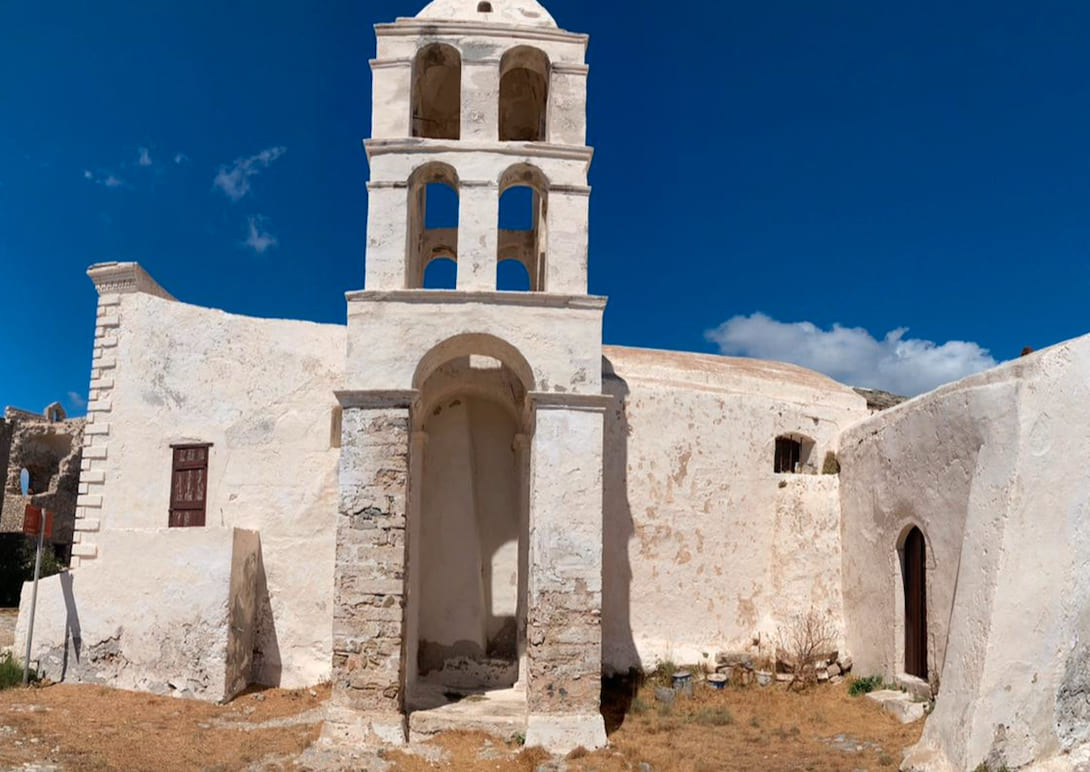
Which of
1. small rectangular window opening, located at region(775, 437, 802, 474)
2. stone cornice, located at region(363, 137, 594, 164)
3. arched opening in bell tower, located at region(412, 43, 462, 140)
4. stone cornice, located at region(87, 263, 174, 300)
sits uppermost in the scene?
arched opening in bell tower, located at region(412, 43, 462, 140)

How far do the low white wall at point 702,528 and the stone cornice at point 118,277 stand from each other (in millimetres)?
7133

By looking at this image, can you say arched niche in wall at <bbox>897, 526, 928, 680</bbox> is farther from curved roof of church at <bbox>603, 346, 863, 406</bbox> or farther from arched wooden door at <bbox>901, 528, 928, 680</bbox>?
curved roof of church at <bbox>603, 346, 863, 406</bbox>

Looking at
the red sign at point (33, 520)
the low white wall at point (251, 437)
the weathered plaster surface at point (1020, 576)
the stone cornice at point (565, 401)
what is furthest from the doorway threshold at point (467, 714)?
the red sign at point (33, 520)

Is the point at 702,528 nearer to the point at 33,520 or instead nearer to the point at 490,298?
the point at 490,298

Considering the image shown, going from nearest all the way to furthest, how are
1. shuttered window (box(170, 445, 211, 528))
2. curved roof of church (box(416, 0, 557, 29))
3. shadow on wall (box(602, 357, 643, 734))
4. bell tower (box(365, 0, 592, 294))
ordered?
1. bell tower (box(365, 0, 592, 294))
2. curved roof of church (box(416, 0, 557, 29))
3. shadow on wall (box(602, 357, 643, 734))
4. shuttered window (box(170, 445, 211, 528))

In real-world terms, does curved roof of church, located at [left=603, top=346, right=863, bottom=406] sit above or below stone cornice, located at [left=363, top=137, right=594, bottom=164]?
below

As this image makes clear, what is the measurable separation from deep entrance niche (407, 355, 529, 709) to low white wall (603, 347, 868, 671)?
4.80ft

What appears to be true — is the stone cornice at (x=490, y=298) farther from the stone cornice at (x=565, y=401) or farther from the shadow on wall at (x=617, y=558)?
the shadow on wall at (x=617, y=558)

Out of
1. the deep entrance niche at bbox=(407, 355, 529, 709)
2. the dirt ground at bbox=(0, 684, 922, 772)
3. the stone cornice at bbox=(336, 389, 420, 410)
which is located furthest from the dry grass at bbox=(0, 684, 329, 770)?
the stone cornice at bbox=(336, 389, 420, 410)

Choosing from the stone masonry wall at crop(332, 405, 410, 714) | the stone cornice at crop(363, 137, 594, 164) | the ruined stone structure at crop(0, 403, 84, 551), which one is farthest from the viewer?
the ruined stone structure at crop(0, 403, 84, 551)

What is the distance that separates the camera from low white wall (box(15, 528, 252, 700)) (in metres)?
11.6

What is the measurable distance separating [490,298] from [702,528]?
5.11 metres

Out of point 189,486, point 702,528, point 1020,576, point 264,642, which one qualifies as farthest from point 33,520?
point 1020,576

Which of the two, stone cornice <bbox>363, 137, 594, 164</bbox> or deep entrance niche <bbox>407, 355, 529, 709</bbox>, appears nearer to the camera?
stone cornice <bbox>363, 137, 594, 164</bbox>
